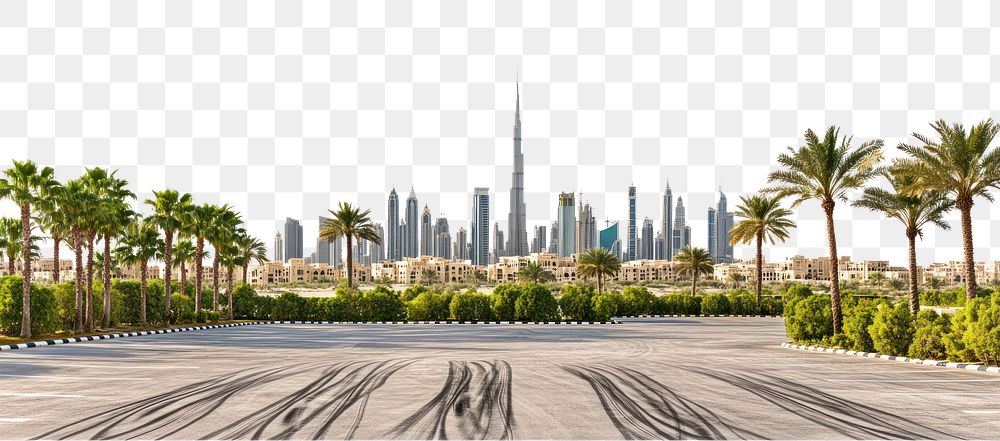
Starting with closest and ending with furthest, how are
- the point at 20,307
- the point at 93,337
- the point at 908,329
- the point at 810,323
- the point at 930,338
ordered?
the point at 930,338 → the point at 908,329 → the point at 810,323 → the point at 20,307 → the point at 93,337

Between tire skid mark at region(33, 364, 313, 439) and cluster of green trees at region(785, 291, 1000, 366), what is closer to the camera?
tire skid mark at region(33, 364, 313, 439)

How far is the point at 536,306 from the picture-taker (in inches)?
1986

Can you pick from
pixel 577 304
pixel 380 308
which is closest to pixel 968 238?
pixel 577 304

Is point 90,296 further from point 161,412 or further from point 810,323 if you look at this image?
point 810,323

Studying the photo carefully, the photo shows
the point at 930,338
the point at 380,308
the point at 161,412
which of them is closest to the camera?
the point at 161,412

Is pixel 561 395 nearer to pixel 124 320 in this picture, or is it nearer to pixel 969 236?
pixel 969 236

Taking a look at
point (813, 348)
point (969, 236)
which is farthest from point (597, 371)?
point (969, 236)

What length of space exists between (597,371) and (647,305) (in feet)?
143

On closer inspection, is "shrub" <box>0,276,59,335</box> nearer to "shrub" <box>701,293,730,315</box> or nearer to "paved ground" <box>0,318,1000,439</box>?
"paved ground" <box>0,318,1000,439</box>

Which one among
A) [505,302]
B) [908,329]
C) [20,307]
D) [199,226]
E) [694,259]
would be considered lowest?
[505,302]

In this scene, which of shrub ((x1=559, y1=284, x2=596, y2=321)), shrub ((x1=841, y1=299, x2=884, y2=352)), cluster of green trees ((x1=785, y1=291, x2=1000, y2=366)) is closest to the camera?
cluster of green trees ((x1=785, y1=291, x2=1000, y2=366))

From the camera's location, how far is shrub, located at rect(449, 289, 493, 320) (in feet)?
171

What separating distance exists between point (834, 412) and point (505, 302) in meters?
39.6

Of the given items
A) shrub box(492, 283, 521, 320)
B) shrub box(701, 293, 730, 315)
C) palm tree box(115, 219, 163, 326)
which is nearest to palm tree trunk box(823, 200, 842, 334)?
shrub box(492, 283, 521, 320)
